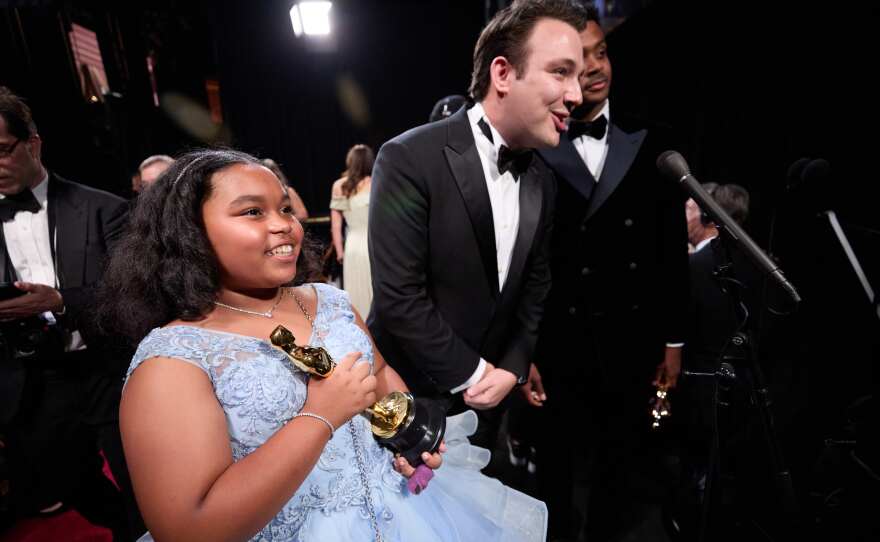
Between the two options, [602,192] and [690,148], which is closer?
[602,192]

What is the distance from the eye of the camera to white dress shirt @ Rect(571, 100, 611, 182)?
203 centimetres

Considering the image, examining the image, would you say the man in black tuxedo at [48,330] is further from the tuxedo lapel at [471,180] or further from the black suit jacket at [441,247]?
the tuxedo lapel at [471,180]

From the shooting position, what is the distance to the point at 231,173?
123cm

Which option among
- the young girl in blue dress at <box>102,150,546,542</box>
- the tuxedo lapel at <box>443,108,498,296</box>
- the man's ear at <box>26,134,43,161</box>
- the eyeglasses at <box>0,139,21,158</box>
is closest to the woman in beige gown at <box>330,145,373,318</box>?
the man's ear at <box>26,134,43,161</box>

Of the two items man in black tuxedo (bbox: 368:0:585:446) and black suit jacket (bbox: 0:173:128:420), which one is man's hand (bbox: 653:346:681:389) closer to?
man in black tuxedo (bbox: 368:0:585:446)

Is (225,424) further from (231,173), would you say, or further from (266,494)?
(231,173)

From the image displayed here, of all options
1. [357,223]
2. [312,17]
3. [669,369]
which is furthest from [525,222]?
[312,17]

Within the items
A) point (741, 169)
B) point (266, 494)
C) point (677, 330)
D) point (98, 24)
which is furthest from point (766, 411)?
point (98, 24)

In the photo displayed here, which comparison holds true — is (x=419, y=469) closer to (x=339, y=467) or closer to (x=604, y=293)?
(x=339, y=467)

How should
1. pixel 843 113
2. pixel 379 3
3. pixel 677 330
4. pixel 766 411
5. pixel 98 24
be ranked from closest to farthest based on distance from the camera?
pixel 766 411
pixel 677 330
pixel 843 113
pixel 98 24
pixel 379 3

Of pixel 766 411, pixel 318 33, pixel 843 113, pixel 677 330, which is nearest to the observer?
pixel 766 411

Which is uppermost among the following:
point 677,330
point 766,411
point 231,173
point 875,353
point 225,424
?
point 231,173

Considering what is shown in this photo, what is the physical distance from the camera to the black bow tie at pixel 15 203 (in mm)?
2100

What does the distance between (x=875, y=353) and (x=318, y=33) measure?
21.0ft
